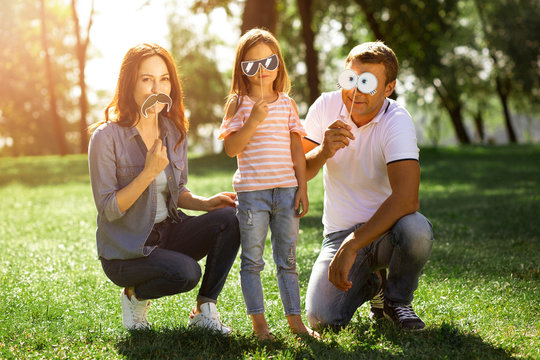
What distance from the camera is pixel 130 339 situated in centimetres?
337

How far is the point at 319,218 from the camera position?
7875 millimetres

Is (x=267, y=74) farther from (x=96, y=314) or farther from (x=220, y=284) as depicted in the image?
(x=96, y=314)

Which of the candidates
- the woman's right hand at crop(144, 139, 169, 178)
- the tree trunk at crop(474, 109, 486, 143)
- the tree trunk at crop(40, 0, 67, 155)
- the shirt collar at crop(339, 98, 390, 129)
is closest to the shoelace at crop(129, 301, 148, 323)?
the woman's right hand at crop(144, 139, 169, 178)

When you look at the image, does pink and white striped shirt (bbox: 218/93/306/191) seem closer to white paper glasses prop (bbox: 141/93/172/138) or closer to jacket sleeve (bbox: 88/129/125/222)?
white paper glasses prop (bbox: 141/93/172/138)

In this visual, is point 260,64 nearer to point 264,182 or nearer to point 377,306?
point 264,182

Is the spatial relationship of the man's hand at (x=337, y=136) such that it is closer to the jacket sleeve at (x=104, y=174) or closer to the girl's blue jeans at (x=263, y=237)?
the girl's blue jeans at (x=263, y=237)

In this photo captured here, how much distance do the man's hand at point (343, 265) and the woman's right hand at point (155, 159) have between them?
3.55ft

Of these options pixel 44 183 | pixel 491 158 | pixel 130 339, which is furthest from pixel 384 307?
pixel 491 158

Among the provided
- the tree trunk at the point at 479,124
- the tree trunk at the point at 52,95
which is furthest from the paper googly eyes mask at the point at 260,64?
the tree trunk at the point at 479,124

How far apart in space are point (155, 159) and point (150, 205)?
31 centimetres

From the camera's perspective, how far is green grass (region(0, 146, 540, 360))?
3.22m

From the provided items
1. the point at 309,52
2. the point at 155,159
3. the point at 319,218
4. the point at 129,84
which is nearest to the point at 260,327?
the point at 155,159

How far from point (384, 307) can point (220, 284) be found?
3.31 ft

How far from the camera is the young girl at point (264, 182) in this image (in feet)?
11.2
